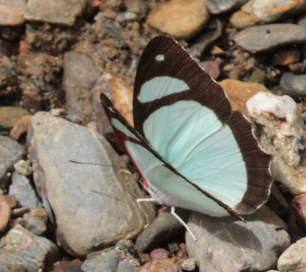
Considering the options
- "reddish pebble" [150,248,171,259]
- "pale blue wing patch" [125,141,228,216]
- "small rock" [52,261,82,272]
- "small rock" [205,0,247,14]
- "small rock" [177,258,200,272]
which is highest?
"small rock" [205,0,247,14]

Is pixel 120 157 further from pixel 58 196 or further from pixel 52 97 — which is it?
pixel 52 97

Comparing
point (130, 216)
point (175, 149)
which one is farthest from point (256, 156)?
point (130, 216)

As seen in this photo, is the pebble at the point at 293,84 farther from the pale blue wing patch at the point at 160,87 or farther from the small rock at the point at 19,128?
the small rock at the point at 19,128

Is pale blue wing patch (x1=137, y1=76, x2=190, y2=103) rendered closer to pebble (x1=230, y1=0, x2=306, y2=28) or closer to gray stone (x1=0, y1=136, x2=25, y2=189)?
gray stone (x1=0, y1=136, x2=25, y2=189)

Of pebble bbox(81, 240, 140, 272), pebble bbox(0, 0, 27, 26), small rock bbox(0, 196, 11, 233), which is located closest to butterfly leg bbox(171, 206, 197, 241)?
pebble bbox(81, 240, 140, 272)

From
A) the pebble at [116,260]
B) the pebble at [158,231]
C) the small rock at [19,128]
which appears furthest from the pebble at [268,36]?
the pebble at [116,260]

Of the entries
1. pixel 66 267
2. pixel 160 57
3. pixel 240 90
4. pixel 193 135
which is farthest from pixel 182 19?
pixel 66 267

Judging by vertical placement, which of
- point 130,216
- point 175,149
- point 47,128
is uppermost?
point 175,149
